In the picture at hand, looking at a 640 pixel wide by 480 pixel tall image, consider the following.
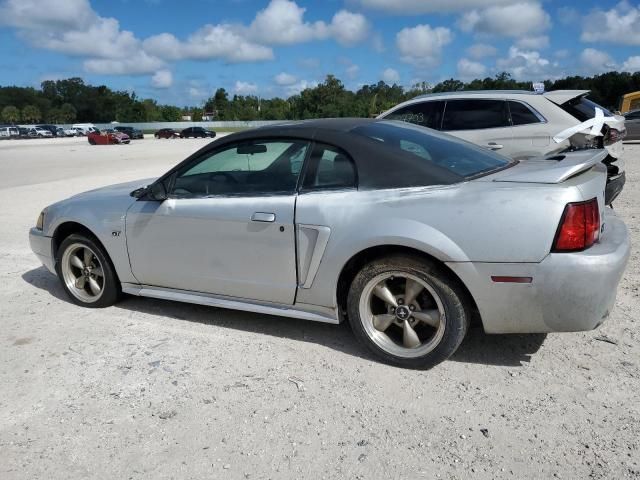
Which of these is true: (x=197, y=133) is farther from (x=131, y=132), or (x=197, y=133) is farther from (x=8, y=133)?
(x=8, y=133)

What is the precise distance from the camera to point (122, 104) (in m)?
119

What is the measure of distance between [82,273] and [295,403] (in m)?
2.60

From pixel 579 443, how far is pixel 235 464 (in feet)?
5.29

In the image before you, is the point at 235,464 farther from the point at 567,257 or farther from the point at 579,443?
the point at 567,257

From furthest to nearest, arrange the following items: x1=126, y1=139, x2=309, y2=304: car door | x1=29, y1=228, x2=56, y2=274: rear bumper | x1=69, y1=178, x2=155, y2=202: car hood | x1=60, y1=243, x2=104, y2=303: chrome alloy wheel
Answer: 1. x1=29, y1=228, x2=56, y2=274: rear bumper
2. x1=60, y1=243, x2=104, y2=303: chrome alloy wheel
3. x1=69, y1=178, x2=155, y2=202: car hood
4. x1=126, y1=139, x2=309, y2=304: car door

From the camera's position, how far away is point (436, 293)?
318 centimetres

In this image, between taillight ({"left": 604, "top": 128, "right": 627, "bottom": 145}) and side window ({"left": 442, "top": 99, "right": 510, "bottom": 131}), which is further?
side window ({"left": 442, "top": 99, "right": 510, "bottom": 131})

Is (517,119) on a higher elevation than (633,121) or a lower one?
lower

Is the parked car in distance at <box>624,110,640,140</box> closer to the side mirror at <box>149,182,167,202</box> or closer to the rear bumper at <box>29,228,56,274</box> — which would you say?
the side mirror at <box>149,182,167,202</box>

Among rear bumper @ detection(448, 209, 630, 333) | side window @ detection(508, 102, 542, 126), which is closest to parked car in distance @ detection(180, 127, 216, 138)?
side window @ detection(508, 102, 542, 126)

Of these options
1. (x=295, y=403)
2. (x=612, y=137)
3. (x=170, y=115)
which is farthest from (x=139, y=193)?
(x=170, y=115)

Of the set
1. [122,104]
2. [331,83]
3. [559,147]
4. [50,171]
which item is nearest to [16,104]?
[122,104]

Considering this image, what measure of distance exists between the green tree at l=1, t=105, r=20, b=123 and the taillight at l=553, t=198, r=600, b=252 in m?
124

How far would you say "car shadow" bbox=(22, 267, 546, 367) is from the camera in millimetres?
3494
